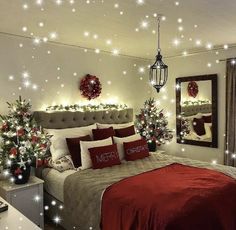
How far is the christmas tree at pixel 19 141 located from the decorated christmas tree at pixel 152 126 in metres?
2.17

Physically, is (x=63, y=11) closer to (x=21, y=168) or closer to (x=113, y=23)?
(x=113, y=23)

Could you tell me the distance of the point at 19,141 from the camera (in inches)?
121

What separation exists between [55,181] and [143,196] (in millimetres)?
1318

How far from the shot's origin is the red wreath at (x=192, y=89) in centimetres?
484

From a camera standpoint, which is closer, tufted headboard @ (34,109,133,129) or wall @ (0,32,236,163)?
wall @ (0,32,236,163)

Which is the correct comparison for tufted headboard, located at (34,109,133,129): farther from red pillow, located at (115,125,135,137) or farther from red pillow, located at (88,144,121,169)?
red pillow, located at (88,144,121,169)

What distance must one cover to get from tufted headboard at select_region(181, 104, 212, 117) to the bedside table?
9.87ft

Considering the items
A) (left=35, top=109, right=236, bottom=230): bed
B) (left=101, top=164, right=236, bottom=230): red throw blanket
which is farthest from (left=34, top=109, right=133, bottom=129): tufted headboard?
(left=101, top=164, right=236, bottom=230): red throw blanket

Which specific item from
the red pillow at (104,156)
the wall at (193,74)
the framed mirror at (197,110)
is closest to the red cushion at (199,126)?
the framed mirror at (197,110)

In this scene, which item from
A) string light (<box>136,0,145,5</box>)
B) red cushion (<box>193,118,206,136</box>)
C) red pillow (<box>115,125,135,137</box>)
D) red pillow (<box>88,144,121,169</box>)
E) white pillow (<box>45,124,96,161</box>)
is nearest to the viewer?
string light (<box>136,0,145,5</box>)

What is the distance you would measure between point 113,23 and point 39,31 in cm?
98

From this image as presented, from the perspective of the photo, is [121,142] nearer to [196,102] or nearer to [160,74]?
[160,74]

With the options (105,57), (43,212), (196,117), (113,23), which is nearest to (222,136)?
(196,117)

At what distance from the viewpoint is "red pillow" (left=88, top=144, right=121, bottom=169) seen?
332 centimetres
